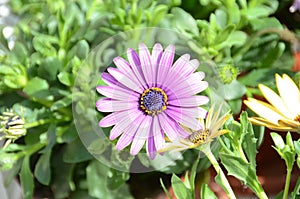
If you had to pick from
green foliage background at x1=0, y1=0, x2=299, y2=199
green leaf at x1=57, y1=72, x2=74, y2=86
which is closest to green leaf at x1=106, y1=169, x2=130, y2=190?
green foliage background at x1=0, y1=0, x2=299, y2=199

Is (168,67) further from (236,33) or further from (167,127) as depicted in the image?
(236,33)

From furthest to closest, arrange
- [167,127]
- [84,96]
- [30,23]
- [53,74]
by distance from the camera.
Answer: [30,23]
[53,74]
[84,96]
[167,127]

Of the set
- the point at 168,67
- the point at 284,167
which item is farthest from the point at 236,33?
the point at 168,67

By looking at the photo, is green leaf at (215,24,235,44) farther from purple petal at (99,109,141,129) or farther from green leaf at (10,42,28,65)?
purple petal at (99,109,141,129)

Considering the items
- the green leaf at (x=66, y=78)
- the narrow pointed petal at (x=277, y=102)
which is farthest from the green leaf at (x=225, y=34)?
the narrow pointed petal at (x=277, y=102)

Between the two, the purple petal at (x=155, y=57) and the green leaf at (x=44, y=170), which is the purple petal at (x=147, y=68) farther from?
the green leaf at (x=44, y=170)

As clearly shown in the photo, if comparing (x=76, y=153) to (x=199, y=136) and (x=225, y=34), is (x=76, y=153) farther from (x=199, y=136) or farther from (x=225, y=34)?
(x=199, y=136)

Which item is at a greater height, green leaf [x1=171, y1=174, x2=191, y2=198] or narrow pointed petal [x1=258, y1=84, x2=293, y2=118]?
narrow pointed petal [x1=258, y1=84, x2=293, y2=118]
